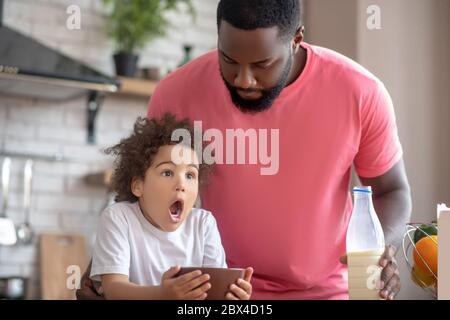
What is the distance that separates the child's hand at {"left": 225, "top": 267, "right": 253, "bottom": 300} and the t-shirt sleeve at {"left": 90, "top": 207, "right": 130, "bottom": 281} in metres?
0.17

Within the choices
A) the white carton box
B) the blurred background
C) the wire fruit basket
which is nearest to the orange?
the wire fruit basket

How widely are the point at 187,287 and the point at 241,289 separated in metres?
0.06

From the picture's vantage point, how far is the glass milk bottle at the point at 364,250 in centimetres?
98

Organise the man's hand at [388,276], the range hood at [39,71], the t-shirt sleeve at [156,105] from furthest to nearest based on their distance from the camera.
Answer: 1. the range hood at [39,71]
2. the t-shirt sleeve at [156,105]
3. the man's hand at [388,276]

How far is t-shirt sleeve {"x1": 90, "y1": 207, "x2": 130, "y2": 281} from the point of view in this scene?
98 centimetres

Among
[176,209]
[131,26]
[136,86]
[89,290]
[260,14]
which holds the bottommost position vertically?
[89,290]

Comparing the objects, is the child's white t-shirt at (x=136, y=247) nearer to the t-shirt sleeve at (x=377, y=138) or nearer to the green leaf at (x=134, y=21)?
the t-shirt sleeve at (x=377, y=138)

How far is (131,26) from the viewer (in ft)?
9.76

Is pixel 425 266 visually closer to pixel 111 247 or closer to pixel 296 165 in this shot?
pixel 296 165

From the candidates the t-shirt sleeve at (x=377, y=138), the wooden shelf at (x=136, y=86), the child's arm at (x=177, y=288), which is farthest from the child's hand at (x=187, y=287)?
the wooden shelf at (x=136, y=86)

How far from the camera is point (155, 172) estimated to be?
995 mm

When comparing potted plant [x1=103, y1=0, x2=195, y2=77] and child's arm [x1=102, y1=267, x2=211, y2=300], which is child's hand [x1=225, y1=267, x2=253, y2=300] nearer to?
child's arm [x1=102, y1=267, x2=211, y2=300]

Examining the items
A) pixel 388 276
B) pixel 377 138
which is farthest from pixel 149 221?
pixel 377 138
